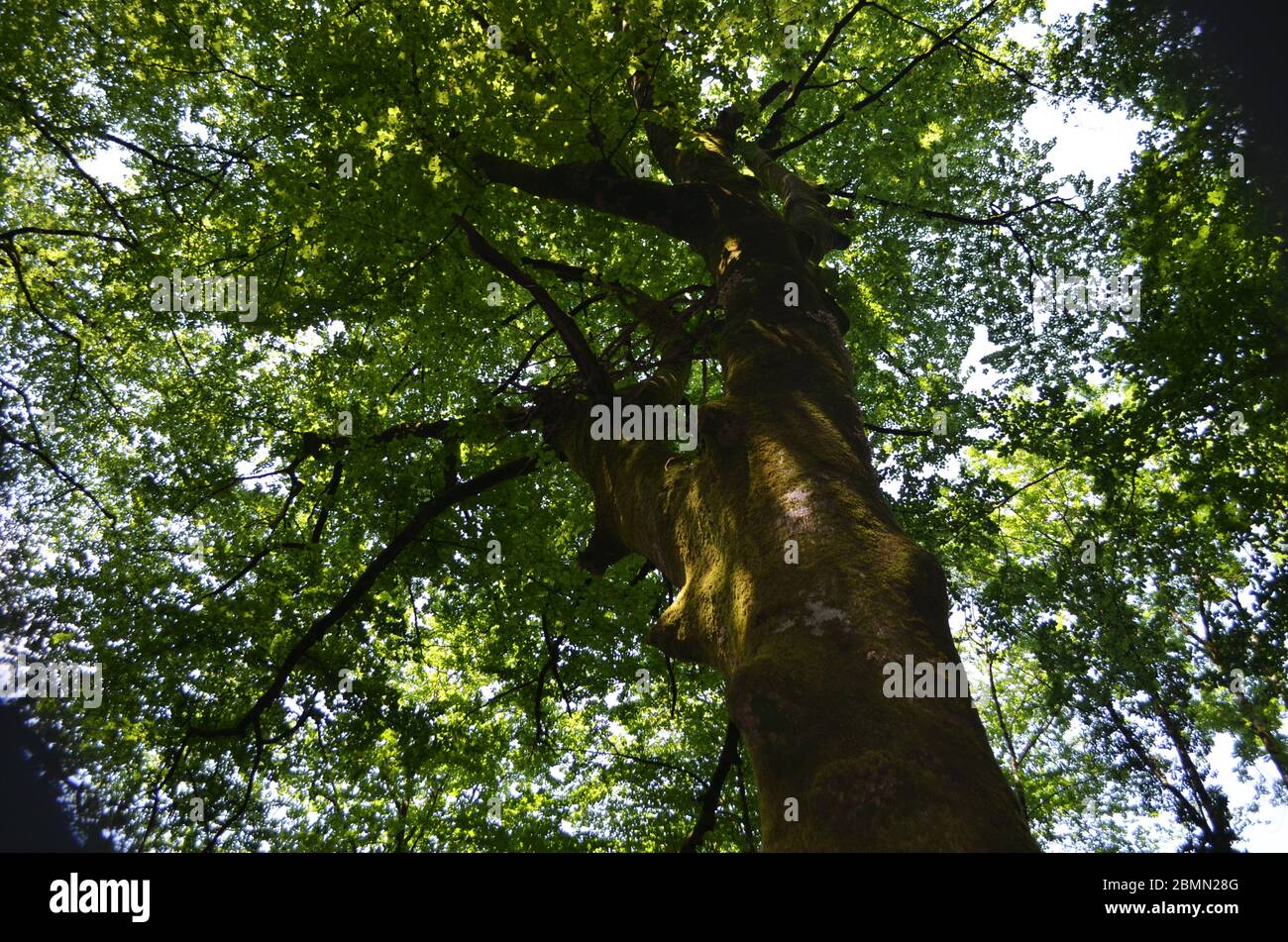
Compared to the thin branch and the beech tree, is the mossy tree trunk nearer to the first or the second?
the beech tree

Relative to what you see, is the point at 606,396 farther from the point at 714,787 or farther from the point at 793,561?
the point at 714,787

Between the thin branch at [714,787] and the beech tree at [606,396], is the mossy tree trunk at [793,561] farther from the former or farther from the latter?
the thin branch at [714,787]

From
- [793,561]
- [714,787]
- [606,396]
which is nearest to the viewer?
[793,561]

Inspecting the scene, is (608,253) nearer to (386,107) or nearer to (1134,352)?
(386,107)

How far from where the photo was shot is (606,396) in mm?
4879

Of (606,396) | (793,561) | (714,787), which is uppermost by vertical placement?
(606,396)

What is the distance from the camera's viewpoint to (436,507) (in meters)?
6.13

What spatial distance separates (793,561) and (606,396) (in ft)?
8.63

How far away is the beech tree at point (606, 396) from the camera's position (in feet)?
10.0

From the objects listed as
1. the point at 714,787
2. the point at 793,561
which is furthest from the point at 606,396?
the point at 714,787

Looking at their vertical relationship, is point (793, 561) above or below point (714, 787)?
above

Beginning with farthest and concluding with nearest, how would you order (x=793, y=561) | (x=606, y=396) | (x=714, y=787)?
1. (x=714, y=787)
2. (x=606, y=396)
3. (x=793, y=561)

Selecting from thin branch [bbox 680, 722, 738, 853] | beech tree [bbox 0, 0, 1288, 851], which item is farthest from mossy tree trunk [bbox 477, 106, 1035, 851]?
thin branch [bbox 680, 722, 738, 853]
